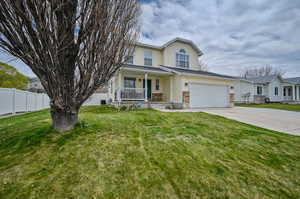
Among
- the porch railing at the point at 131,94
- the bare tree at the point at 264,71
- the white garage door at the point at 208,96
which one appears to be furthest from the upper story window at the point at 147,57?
the bare tree at the point at 264,71

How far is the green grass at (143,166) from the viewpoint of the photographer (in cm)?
197

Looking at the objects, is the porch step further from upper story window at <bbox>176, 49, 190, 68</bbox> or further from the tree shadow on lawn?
the tree shadow on lawn

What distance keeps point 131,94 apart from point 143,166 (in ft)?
27.8

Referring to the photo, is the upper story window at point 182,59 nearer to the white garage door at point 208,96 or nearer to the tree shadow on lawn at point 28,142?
the white garage door at point 208,96

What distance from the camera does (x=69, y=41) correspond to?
325cm

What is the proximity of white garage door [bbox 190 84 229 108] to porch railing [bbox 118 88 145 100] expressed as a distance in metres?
4.58

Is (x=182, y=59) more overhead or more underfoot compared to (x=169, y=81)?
more overhead

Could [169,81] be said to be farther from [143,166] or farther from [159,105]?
[143,166]

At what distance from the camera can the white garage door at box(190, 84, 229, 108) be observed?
12.2 m

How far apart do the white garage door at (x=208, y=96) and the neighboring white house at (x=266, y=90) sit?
8.94m

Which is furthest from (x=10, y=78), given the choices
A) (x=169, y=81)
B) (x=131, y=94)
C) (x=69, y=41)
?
(x=69, y=41)

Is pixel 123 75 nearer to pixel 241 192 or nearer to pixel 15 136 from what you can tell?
pixel 15 136

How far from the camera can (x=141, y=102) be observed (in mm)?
10492

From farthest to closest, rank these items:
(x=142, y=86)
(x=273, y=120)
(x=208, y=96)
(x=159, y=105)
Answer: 1. (x=208, y=96)
2. (x=142, y=86)
3. (x=159, y=105)
4. (x=273, y=120)
